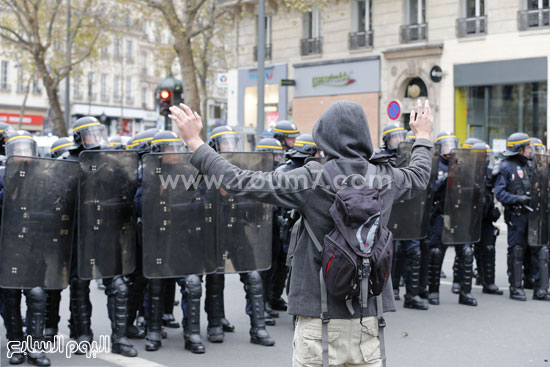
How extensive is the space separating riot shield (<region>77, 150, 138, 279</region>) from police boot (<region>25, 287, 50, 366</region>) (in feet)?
1.21

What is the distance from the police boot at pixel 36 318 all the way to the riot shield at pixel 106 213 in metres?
0.37

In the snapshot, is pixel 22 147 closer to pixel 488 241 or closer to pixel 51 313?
pixel 51 313

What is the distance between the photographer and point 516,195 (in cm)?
873

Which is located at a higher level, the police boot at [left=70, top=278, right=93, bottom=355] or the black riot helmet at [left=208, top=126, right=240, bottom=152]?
Answer: the black riot helmet at [left=208, top=126, right=240, bottom=152]

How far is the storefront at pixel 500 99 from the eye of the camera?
851 inches

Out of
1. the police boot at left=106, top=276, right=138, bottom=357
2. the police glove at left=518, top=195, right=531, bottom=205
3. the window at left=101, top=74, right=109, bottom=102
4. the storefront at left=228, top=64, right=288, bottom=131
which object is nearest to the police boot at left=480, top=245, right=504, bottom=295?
the police glove at left=518, top=195, right=531, bottom=205

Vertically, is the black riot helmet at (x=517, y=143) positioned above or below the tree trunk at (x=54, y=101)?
below

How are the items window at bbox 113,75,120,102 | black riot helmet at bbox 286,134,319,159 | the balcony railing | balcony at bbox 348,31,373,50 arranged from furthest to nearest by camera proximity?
window at bbox 113,75,120,102
balcony at bbox 348,31,373,50
the balcony railing
black riot helmet at bbox 286,134,319,159

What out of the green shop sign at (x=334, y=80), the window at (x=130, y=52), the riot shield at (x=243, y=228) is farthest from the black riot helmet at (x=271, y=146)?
the window at (x=130, y=52)

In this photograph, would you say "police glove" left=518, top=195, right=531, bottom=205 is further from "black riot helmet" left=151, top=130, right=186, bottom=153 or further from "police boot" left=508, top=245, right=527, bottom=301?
"black riot helmet" left=151, top=130, right=186, bottom=153

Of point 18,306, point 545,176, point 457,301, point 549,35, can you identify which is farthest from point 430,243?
point 549,35

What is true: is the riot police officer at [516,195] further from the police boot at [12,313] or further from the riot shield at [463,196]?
the police boot at [12,313]

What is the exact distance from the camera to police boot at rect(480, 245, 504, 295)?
9164mm

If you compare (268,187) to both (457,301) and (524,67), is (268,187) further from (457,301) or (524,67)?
(524,67)
